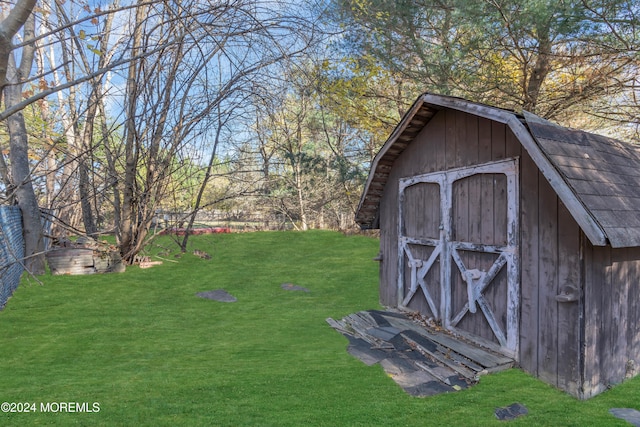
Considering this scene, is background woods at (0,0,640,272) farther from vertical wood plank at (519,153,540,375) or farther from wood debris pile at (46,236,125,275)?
vertical wood plank at (519,153,540,375)

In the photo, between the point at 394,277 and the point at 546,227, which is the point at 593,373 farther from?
the point at 394,277

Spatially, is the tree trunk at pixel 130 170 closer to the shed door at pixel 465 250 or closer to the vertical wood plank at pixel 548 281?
the shed door at pixel 465 250

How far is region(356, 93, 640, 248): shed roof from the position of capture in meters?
3.73

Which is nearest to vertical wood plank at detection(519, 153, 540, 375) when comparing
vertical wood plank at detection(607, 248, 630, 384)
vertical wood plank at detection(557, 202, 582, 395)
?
vertical wood plank at detection(557, 202, 582, 395)

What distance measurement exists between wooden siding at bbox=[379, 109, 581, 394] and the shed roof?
323 millimetres

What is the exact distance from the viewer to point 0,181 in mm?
7148

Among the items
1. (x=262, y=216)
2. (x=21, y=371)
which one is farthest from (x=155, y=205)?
(x=262, y=216)

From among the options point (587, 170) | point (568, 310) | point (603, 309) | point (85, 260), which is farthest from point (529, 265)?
point (85, 260)

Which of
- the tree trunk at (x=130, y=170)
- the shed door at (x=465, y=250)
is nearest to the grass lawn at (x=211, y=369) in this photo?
the shed door at (x=465, y=250)

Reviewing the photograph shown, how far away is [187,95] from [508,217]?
7.48 metres

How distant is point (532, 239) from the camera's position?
4.54 m

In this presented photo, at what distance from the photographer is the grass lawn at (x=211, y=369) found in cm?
357

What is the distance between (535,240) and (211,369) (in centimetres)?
429

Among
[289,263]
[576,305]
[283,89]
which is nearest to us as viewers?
[576,305]
